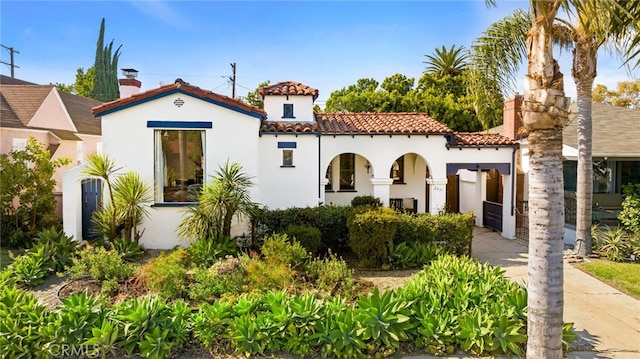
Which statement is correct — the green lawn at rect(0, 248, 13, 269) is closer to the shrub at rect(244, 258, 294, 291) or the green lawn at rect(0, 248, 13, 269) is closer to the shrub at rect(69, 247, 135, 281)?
the shrub at rect(69, 247, 135, 281)

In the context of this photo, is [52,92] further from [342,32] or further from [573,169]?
[573,169]

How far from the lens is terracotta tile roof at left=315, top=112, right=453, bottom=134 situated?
1391 cm

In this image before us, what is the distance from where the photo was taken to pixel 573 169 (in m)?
16.7

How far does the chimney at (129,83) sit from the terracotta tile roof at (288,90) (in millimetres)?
4614

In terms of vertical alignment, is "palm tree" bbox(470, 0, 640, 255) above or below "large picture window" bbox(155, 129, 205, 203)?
above

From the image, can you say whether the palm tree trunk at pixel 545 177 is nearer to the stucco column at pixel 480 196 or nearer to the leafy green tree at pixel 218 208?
the leafy green tree at pixel 218 208

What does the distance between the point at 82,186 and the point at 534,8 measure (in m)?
13.4

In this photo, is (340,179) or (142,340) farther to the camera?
(340,179)

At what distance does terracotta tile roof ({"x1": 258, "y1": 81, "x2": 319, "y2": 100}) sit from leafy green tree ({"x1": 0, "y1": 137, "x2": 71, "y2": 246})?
25.3 ft

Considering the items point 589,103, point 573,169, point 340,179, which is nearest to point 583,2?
point 589,103

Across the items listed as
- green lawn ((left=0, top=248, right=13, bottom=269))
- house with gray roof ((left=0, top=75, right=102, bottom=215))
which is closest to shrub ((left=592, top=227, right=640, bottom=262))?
green lawn ((left=0, top=248, right=13, bottom=269))

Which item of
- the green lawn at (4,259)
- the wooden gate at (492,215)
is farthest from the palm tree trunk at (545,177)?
the green lawn at (4,259)

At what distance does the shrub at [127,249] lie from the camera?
10.4 metres

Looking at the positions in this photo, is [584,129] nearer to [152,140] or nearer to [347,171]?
[347,171]
